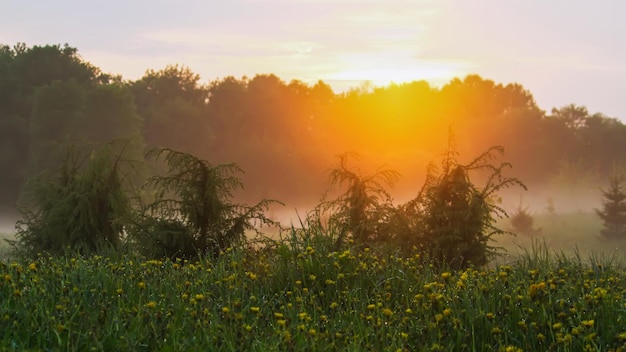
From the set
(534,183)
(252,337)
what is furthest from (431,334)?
(534,183)

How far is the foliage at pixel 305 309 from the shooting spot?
509 centimetres

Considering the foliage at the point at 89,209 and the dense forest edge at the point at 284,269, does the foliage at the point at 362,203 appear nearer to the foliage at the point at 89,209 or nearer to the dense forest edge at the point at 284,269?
the dense forest edge at the point at 284,269

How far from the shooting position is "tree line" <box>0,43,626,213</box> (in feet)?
124

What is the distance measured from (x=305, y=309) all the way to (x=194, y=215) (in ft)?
14.1

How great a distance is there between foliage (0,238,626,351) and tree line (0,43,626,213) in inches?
867

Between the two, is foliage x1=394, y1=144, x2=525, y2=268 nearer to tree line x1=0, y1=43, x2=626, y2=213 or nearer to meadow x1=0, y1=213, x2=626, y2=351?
meadow x1=0, y1=213, x2=626, y2=351

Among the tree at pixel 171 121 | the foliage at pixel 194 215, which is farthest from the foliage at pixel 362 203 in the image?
the tree at pixel 171 121

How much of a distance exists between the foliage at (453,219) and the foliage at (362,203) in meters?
0.36

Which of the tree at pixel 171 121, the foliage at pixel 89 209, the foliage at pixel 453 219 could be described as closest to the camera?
the foliage at pixel 453 219

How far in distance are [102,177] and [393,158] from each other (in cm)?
3847

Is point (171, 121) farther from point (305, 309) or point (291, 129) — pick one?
point (305, 309)

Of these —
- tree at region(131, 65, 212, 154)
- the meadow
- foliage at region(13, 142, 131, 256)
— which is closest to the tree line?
tree at region(131, 65, 212, 154)

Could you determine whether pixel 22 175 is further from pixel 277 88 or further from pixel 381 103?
pixel 381 103

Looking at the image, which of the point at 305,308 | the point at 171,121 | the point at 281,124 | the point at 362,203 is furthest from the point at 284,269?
the point at 281,124
